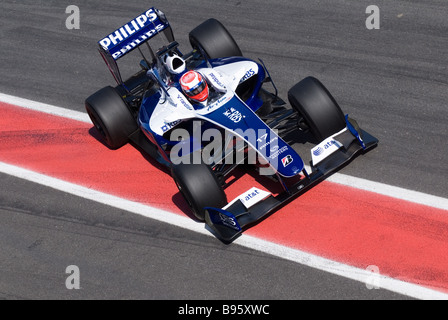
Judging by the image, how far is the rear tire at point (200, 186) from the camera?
8.41 metres

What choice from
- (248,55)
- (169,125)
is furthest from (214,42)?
(169,125)

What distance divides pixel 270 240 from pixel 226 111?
1.82m

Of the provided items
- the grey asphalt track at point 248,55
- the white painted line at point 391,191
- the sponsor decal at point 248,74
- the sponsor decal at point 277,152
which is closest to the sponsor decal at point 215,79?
the sponsor decal at point 248,74

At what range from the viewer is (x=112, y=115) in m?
10.1

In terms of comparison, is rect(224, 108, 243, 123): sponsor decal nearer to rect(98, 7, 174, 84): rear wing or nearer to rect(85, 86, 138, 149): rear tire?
rect(85, 86, 138, 149): rear tire

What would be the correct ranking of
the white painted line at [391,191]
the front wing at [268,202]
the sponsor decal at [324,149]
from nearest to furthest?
the front wing at [268,202] < the white painted line at [391,191] < the sponsor decal at [324,149]

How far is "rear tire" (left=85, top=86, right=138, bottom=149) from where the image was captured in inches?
398

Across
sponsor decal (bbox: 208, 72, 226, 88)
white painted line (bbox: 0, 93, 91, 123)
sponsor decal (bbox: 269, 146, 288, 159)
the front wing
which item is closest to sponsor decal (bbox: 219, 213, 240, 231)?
the front wing

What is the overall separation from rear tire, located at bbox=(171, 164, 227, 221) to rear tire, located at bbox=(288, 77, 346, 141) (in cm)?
166

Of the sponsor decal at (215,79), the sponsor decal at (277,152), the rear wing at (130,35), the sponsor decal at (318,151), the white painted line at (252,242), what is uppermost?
the rear wing at (130,35)

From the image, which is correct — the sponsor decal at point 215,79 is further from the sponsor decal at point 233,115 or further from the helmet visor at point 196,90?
the sponsor decal at point 233,115

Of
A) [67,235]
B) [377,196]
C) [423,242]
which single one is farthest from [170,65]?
[423,242]

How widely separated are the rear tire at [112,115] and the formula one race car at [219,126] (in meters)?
0.02

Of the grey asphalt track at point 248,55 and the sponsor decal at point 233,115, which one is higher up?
the sponsor decal at point 233,115
